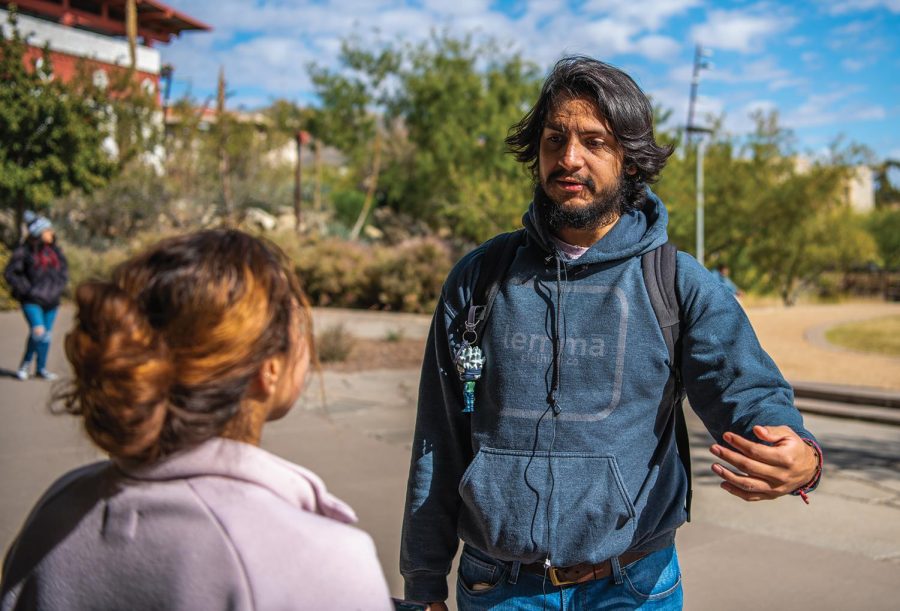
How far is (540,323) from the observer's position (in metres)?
2.12

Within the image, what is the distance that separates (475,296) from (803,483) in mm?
856

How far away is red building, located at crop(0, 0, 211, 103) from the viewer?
30.7 meters

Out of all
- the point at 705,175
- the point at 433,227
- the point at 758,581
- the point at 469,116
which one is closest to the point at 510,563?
the point at 758,581

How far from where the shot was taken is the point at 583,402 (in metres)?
2.04

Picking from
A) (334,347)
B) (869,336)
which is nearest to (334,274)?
(334,347)

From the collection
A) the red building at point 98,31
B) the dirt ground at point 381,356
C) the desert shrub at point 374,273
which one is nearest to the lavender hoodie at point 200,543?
the dirt ground at point 381,356

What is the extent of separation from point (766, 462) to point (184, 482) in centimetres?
118

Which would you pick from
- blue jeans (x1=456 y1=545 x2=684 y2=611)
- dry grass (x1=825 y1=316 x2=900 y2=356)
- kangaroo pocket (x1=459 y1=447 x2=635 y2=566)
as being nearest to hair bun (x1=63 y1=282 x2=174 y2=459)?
kangaroo pocket (x1=459 y1=447 x2=635 y2=566)

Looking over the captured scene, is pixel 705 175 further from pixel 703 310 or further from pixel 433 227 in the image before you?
pixel 703 310

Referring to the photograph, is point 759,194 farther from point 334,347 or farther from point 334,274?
point 334,347

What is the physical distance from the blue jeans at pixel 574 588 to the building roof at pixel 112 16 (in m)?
40.7

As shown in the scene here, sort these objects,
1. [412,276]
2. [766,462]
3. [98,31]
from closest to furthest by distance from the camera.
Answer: [766,462], [412,276], [98,31]

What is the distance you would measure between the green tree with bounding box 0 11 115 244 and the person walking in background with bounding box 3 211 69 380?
10570 mm

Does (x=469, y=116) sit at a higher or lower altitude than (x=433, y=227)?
higher
